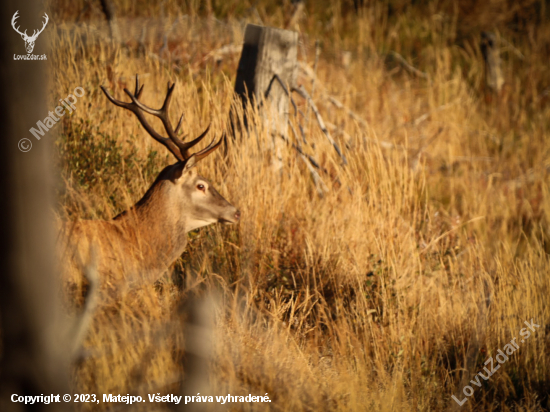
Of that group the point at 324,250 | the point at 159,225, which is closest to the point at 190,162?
the point at 159,225

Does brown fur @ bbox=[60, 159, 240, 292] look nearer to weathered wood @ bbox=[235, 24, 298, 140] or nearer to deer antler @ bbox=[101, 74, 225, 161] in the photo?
deer antler @ bbox=[101, 74, 225, 161]

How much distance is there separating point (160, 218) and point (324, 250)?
1.26 metres

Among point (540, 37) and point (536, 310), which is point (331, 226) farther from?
point (540, 37)

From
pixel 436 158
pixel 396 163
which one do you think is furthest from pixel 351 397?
pixel 436 158

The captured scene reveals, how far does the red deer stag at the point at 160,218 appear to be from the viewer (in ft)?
11.1

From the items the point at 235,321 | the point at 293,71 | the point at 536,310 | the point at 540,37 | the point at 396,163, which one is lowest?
the point at 536,310

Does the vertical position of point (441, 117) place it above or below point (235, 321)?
above

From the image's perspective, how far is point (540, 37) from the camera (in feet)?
40.4

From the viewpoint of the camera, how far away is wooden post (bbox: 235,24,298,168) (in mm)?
5148

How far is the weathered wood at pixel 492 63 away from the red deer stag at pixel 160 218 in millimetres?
8454

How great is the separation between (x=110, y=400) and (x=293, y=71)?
13.1 feet

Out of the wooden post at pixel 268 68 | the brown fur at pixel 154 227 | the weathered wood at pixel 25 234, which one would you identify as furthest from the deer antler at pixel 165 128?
the weathered wood at pixel 25 234

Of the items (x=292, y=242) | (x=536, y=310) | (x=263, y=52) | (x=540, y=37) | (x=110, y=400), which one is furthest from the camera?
(x=540, y=37)

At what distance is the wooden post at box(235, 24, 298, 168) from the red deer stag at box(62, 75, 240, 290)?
130 cm
